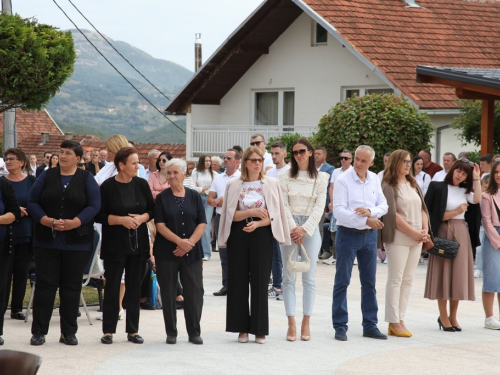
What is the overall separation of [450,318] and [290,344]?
2.06 metres

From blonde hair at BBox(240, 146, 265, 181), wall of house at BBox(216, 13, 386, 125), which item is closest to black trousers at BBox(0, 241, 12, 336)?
blonde hair at BBox(240, 146, 265, 181)

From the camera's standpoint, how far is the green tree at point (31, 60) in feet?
39.3

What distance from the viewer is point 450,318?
10250 mm

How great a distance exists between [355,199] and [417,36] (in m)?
20.5

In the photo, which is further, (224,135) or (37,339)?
(224,135)

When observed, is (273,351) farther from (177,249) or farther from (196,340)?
(177,249)

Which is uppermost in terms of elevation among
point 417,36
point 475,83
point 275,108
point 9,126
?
point 417,36

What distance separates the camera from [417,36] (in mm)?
28969

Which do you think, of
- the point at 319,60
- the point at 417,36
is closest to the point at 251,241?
the point at 417,36

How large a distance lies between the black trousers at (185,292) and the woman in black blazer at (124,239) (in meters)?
0.25

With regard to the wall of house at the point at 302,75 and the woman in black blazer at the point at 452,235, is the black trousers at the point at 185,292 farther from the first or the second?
the wall of house at the point at 302,75

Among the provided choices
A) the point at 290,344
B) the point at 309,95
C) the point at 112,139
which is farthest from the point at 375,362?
the point at 309,95

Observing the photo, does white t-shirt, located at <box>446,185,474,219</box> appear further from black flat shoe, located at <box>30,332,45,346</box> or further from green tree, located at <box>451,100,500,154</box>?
green tree, located at <box>451,100,500,154</box>

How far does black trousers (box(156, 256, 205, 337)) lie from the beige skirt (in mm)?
2667
